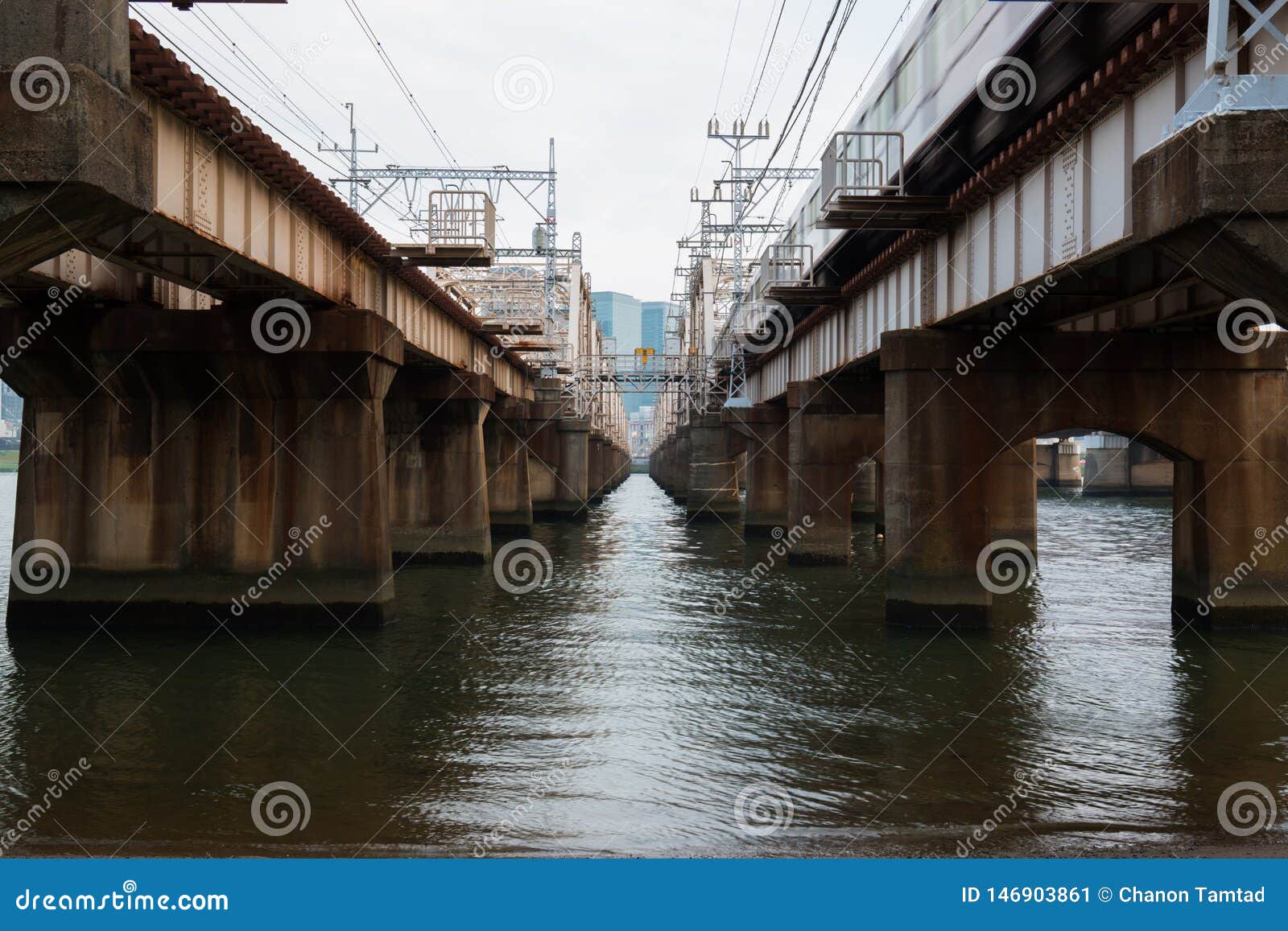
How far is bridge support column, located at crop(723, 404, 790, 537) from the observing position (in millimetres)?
47562

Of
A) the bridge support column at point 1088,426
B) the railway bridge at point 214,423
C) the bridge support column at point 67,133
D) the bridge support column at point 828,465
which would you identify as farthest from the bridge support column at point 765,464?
the bridge support column at point 67,133

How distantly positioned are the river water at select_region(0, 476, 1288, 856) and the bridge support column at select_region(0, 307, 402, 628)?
991 mm

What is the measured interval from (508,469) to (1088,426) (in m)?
37.0

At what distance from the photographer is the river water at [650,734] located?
1088 cm

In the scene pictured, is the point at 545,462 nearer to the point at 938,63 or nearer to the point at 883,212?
the point at 883,212

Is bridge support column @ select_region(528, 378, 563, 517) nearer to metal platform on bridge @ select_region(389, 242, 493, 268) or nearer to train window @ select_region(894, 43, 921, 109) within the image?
metal platform on bridge @ select_region(389, 242, 493, 268)

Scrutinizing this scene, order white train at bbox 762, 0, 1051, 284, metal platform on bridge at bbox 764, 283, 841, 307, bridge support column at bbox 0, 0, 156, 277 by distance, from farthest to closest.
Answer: metal platform on bridge at bbox 764, 283, 841, 307, white train at bbox 762, 0, 1051, 284, bridge support column at bbox 0, 0, 156, 277

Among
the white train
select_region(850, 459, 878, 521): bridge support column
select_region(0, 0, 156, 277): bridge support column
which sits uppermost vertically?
the white train

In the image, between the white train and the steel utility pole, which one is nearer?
the white train

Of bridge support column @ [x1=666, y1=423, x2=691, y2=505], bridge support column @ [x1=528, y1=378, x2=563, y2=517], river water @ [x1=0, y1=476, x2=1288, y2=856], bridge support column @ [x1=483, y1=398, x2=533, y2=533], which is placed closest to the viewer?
river water @ [x1=0, y1=476, x2=1288, y2=856]

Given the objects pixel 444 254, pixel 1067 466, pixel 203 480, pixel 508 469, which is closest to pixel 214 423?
pixel 203 480

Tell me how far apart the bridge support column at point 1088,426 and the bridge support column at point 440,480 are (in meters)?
18.7

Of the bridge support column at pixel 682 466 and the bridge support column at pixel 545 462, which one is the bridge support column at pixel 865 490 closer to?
the bridge support column at pixel 682 466

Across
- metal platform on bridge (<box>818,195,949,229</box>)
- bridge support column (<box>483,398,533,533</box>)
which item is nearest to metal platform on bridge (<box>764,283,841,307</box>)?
metal platform on bridge (<box>818,195,949,229</box>)
